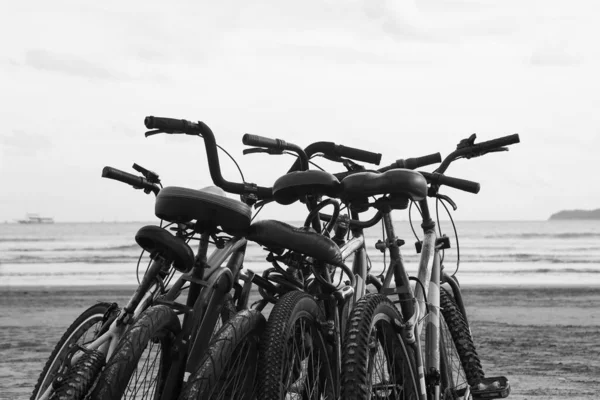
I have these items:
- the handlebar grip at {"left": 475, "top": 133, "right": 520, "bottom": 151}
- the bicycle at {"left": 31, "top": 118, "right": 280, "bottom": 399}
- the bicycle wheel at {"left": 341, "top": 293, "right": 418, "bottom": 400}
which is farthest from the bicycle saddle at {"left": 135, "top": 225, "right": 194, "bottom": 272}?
the handlebar grip at {"left": 475, "top": 133, "right": 520, "bottom": 151}

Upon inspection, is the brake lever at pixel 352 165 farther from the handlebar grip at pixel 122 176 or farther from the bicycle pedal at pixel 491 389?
the bicycle pedal at pixel 491 389

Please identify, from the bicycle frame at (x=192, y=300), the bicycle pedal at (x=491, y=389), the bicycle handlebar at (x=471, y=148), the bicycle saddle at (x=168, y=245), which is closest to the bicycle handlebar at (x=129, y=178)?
the bicycle frame at (x=192, y=300)

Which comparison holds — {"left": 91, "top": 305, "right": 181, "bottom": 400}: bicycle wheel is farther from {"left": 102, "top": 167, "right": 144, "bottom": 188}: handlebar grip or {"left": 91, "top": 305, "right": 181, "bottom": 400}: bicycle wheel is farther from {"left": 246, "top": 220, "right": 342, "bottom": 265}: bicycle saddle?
{"left": 102, "top": 167, "right": 144, "bottom": 188}: handlebar grip

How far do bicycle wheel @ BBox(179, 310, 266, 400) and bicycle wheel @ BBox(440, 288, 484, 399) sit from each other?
1661 millimetres

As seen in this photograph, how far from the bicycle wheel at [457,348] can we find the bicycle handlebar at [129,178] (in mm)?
1631

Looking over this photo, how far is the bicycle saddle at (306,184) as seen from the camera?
3471 millimetres

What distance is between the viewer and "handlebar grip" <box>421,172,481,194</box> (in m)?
4.37

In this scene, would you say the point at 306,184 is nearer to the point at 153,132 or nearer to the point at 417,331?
the point at 153,132

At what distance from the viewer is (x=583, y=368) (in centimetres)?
712

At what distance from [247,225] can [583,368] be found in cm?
472

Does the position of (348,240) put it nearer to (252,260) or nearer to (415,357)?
(415,357)

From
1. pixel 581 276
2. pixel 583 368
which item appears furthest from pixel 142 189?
pixel 581 276

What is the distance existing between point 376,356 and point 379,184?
0.70 meters

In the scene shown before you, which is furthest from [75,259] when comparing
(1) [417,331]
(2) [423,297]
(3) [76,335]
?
(1) [417,331]
